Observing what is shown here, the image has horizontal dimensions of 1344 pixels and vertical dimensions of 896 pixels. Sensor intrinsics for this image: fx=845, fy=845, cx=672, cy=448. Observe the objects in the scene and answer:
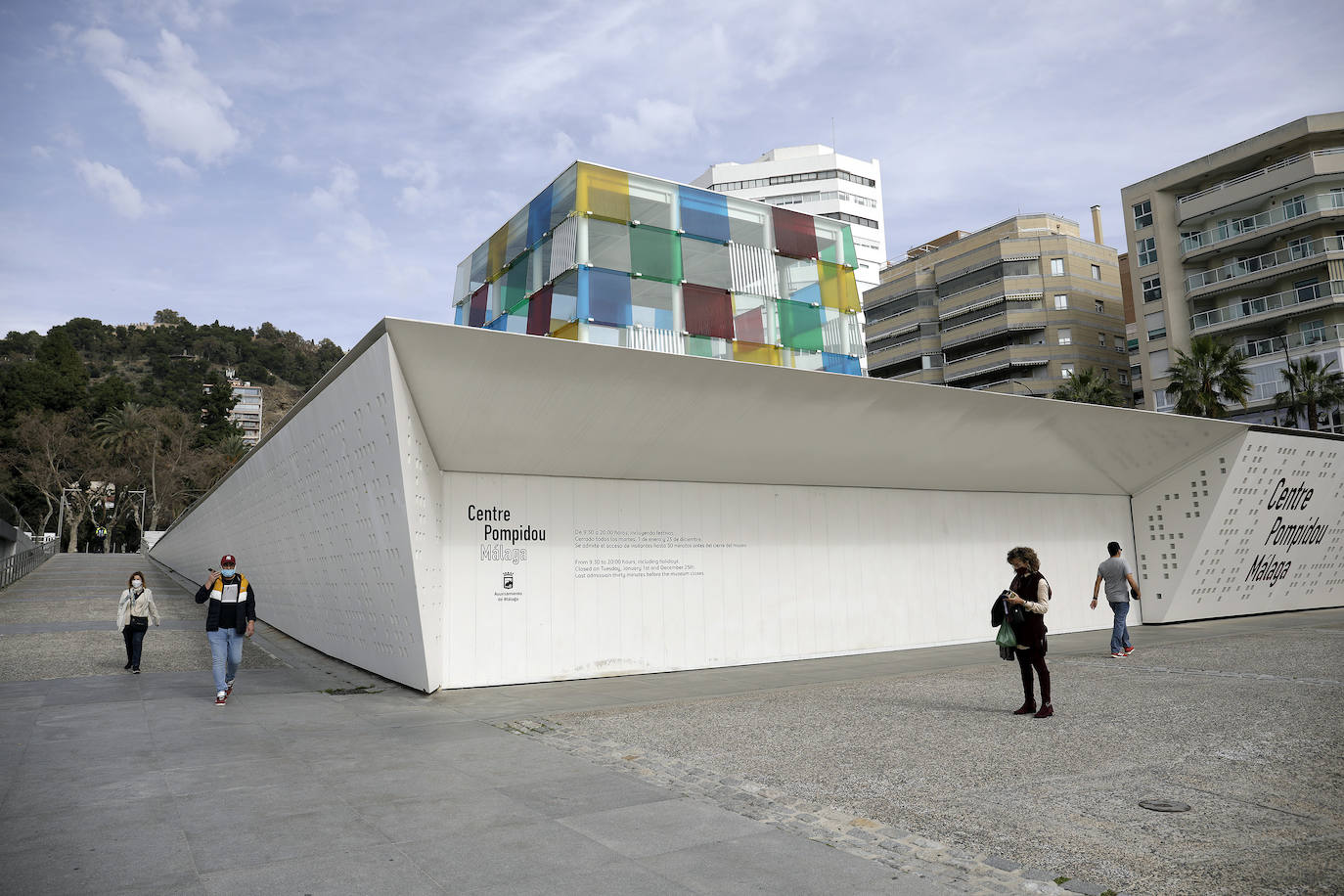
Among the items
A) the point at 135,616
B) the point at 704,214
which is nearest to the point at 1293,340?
the point at 704,214

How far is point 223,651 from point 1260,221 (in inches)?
2160

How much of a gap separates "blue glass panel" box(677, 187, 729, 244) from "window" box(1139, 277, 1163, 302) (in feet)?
153

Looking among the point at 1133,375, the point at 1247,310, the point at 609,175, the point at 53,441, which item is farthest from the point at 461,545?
the point at 1133,375

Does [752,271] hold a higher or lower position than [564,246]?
lower

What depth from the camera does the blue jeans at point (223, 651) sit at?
938 centimetres

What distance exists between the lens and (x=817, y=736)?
724 centimetres

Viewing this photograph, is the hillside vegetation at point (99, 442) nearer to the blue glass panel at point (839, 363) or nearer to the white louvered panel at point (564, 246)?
the white louvered panel at point (564, 246)

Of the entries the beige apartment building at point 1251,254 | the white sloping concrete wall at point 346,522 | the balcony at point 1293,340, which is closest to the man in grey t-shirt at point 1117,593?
the white sloping concrete wall at point 346,522

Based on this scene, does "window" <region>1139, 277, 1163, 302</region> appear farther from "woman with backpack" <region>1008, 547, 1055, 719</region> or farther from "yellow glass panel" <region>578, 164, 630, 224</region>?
"woman with backpack" <region>1008, 547, 1055, 719</region>

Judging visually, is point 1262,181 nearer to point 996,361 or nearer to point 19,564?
point 996,361

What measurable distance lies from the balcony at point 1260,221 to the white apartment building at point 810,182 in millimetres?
40839

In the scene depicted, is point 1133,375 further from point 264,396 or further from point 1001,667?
point 264,396

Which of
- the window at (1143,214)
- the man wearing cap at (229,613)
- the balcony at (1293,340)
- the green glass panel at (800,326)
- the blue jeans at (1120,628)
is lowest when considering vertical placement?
the blue jeans at (1120,628)

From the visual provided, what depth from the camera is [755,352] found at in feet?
48.6
